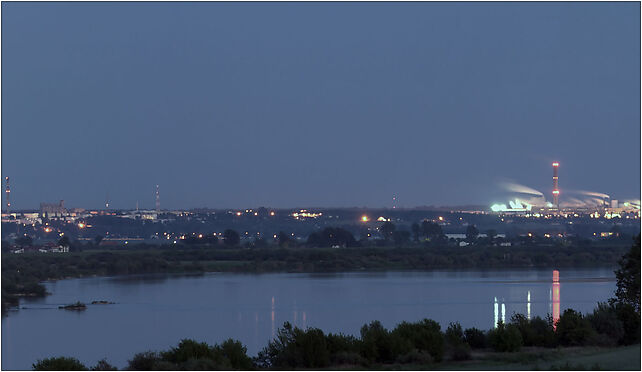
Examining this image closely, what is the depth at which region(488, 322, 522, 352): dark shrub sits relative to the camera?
15.9 meters

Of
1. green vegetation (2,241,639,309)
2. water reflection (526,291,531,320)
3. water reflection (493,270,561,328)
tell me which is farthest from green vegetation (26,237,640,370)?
green vegetation (2,241,639,309)

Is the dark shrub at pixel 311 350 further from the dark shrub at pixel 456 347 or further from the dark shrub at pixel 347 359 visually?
the dark shrub at pixel 456 347

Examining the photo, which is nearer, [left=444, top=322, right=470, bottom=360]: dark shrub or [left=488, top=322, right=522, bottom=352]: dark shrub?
[left=444, top=322, right=470, bottom=360]: dark shrub

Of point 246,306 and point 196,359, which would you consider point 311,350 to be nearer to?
point 196,359

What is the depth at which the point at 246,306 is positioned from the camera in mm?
31312

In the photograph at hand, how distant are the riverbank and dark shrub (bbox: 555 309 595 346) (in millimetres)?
31674

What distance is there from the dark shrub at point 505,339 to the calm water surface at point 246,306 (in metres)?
5.34

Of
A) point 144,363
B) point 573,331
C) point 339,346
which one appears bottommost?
point 144,363

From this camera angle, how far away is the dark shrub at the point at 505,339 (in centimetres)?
1592

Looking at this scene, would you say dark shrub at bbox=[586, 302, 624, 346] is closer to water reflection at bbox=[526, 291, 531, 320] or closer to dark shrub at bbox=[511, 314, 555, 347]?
dark shrub at bbox=[511, 314, 555, 347]

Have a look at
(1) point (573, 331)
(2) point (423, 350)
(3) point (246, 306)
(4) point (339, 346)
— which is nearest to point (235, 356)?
(4) point (339, 346)

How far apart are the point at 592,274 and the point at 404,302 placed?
17561 millimetres

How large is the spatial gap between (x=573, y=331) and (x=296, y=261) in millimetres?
41780

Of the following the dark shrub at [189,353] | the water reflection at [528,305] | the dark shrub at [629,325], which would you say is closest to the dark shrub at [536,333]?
the dark shrub at [629,325]
